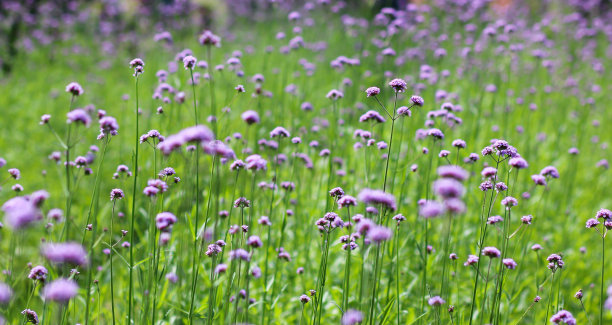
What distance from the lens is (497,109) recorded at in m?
6.41

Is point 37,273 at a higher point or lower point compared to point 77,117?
lower

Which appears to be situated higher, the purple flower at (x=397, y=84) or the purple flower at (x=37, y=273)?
the purple flower at (x=397, y=84)

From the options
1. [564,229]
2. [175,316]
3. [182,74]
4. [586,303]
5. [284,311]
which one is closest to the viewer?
[175,316]

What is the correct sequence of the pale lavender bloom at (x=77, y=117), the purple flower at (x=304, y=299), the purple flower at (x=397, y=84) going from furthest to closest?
the purple flower at (x=397, y=84), the purple flower at (x=304, y=299), the pale lavender bloom at (x=77, y=117)

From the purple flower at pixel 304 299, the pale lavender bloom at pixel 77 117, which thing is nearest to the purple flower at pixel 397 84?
the purple flower at pixel 304 299

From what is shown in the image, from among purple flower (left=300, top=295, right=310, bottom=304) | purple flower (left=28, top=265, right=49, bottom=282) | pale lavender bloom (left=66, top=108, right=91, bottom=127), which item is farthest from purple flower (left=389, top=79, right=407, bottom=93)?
purple flower (left=28, top=265, right=49, bottom=282)

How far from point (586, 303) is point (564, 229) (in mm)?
785

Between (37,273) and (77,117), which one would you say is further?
(37,273)

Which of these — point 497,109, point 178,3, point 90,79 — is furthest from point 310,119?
point 90,79

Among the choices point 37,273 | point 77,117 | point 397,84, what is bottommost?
point 37,273

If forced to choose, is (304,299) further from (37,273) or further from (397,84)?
(37,273)

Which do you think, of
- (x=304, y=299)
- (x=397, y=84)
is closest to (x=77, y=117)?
(x=304, y=299)

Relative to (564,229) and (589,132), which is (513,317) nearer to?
(564,229)

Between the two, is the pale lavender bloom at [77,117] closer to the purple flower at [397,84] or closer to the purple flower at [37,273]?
the purple flower at [37,273]
